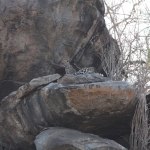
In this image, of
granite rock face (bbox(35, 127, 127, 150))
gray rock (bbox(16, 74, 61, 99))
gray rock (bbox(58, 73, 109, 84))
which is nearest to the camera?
granite rock face (bbox(35, 127, 127, 150))

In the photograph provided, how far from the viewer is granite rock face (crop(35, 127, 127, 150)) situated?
3295mm

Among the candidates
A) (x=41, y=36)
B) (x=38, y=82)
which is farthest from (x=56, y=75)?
(x=41, y=36)

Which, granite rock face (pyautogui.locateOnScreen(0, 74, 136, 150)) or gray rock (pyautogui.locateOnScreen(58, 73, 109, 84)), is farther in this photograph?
gray rock (pyautogui.locateOnScreen(58, 73, 109, 84))

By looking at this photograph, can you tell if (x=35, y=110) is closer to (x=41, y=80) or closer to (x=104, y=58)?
(x=41, y=80)

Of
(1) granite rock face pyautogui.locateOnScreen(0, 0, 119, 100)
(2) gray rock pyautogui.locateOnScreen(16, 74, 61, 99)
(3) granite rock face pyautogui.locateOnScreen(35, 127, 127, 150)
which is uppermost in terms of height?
(1) granite rock face pyautogui.locateOnScreen(0, 0, 119, 100)

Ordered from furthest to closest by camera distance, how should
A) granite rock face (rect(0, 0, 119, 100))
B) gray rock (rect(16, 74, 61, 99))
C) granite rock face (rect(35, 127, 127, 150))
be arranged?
granite rock face (rect(0, 0, 119, 100)) < gray rock (rect(16, 74, 61, 99)) < granite rock face (rect(35, 127, 127, 150))

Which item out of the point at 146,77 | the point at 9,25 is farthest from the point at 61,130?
the point at 9,25

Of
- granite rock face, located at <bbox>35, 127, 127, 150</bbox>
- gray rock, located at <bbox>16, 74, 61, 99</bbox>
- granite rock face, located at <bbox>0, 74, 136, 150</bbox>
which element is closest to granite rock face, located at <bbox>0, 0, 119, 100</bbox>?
granite rock face, located at <bbox>0, 74, 136, 150</bbox>

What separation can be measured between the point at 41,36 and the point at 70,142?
6.70 ft

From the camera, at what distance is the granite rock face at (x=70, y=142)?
10.8ft

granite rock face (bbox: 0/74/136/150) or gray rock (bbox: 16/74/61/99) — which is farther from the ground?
gray rock (bbox: 16/74/61/99)

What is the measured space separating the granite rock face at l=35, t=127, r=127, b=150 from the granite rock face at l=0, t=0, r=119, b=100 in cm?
152

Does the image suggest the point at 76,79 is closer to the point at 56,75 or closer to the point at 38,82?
the point at 56,75

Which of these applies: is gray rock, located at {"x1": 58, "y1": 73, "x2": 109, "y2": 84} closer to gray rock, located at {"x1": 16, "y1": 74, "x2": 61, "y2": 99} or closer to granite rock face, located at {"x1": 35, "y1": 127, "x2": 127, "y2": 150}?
gray rock, located at {"x1": 16, "y1": 74, "x2": 61, "y2": 99}
